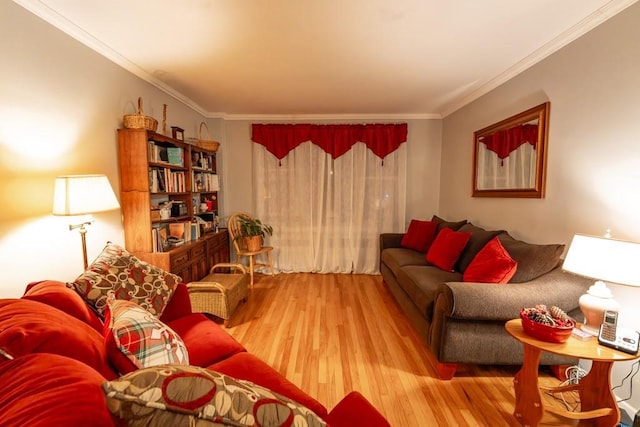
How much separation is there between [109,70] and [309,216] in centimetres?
286

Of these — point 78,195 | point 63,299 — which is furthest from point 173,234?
point 63,299

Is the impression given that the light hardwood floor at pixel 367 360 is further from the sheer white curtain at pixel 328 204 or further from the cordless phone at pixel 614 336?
the sheer white curtain at pixel 328 204

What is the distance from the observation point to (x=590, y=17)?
1.86 meters

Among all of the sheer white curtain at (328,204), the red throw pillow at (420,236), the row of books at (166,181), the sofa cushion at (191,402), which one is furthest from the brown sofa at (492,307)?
the row of books at (166,181)

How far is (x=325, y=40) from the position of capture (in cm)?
215

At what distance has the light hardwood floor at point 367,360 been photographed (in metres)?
1.75

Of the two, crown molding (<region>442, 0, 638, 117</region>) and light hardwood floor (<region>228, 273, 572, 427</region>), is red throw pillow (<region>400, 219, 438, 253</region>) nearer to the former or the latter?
light hardwood floor (<region>228, 273, 572, 427</region>)

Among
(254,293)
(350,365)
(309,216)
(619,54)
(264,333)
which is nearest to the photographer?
(619,54)

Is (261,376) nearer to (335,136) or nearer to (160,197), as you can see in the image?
(160,197)

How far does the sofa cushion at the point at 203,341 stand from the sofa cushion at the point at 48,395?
794 millimetres

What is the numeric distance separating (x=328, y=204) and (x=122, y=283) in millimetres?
3032

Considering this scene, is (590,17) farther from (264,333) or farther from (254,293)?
(254,293)

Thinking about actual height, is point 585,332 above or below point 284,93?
below

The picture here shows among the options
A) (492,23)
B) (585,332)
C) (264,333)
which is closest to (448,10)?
(492,23)
